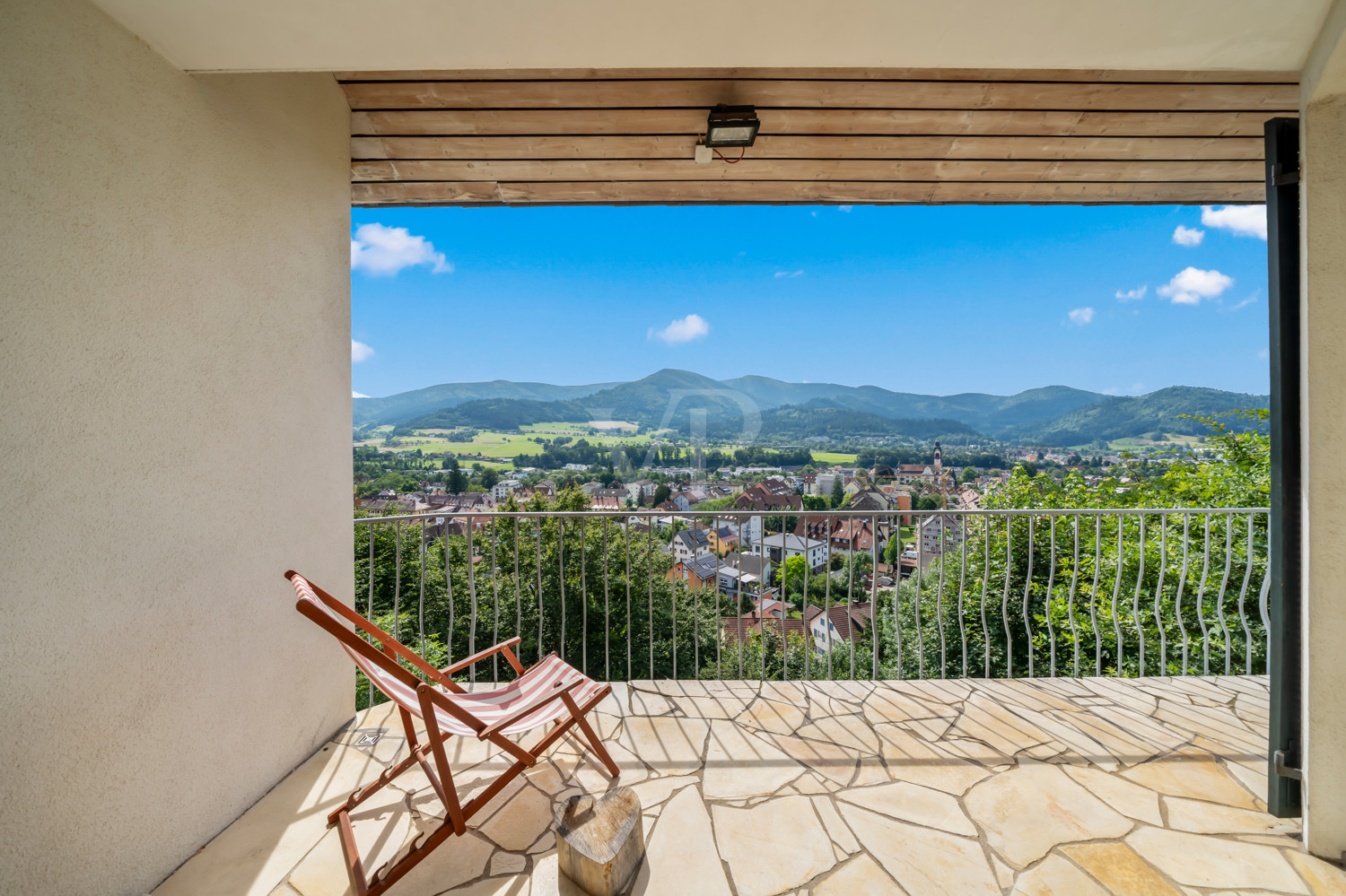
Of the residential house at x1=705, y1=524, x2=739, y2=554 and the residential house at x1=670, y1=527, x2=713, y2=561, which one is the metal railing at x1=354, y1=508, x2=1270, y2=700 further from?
the residential house at x1=670, y1=527, x2=713, y2=561

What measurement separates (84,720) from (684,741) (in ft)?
6.85

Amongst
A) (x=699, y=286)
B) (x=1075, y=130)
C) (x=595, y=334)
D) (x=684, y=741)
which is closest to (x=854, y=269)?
(x=699, y=286)

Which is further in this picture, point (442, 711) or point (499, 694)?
point (499, 694)

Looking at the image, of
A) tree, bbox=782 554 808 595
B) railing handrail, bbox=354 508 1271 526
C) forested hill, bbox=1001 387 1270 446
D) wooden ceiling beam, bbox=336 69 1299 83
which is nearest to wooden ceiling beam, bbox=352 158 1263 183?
wooden ceiling beam, bbox=336 69 1299 83

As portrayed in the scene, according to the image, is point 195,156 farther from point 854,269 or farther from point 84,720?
point 854,269

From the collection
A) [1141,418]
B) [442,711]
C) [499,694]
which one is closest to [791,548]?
[499,694]

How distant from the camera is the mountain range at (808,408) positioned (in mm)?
7445

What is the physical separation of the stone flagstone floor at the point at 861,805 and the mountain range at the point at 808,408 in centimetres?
470

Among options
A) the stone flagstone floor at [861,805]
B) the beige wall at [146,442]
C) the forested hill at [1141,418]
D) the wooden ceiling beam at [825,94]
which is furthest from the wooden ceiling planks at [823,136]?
the forested hill at [1141,418]

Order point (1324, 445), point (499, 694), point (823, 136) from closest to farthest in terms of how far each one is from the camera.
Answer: point (1324, 445)
point (499, 694)
point (823, 136)

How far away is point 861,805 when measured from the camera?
2.00 metres

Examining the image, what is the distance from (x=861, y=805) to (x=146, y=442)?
280cm

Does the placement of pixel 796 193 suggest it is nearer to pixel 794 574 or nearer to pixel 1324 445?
pixel 1324 445

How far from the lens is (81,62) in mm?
1429
